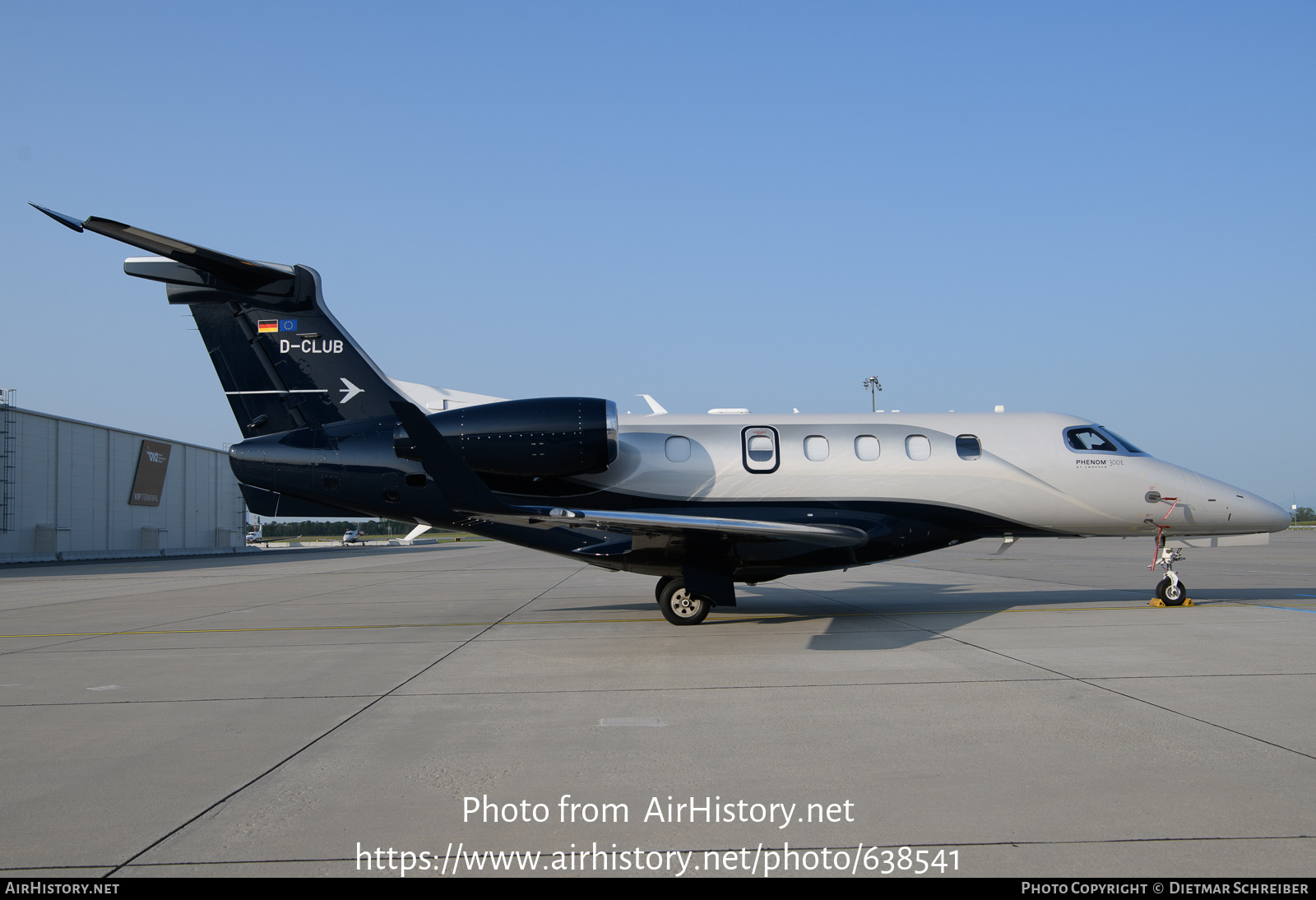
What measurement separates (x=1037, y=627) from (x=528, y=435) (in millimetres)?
7091

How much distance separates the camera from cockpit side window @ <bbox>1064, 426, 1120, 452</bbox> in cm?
1320

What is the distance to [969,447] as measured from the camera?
1302 centimetres

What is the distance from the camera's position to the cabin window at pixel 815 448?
12.7 metres

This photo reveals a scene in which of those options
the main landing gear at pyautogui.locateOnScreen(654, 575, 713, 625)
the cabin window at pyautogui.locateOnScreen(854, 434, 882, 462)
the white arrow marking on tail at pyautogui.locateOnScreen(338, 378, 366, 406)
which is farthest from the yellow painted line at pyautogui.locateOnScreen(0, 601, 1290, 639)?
the white arrow marking on tail at pyautogui.locateOnScreen(338, 378, 366, 406)

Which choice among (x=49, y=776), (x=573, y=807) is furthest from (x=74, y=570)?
(x=573, y=807)

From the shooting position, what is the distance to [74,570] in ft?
117

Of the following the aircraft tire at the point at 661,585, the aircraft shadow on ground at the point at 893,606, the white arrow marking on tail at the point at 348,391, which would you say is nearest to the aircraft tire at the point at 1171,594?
the aircraft shadow on ground at the point at 893,606

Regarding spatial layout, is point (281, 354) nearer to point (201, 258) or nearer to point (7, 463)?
point (201, 258)

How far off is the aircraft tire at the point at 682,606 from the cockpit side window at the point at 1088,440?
620cm

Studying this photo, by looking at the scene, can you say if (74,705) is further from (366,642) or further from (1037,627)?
(1037,627)

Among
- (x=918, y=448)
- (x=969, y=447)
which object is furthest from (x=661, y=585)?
(x=969, y=447)

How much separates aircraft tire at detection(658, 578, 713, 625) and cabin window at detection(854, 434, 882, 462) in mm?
3212

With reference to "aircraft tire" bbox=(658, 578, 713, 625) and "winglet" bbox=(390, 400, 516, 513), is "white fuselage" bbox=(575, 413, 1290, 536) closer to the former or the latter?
"aircraft tire" bbox=(658, 578, 713, 625)

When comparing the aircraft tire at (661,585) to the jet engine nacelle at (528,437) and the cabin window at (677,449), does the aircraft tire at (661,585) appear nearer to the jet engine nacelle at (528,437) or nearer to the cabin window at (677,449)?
the cabin window at (677,449)
